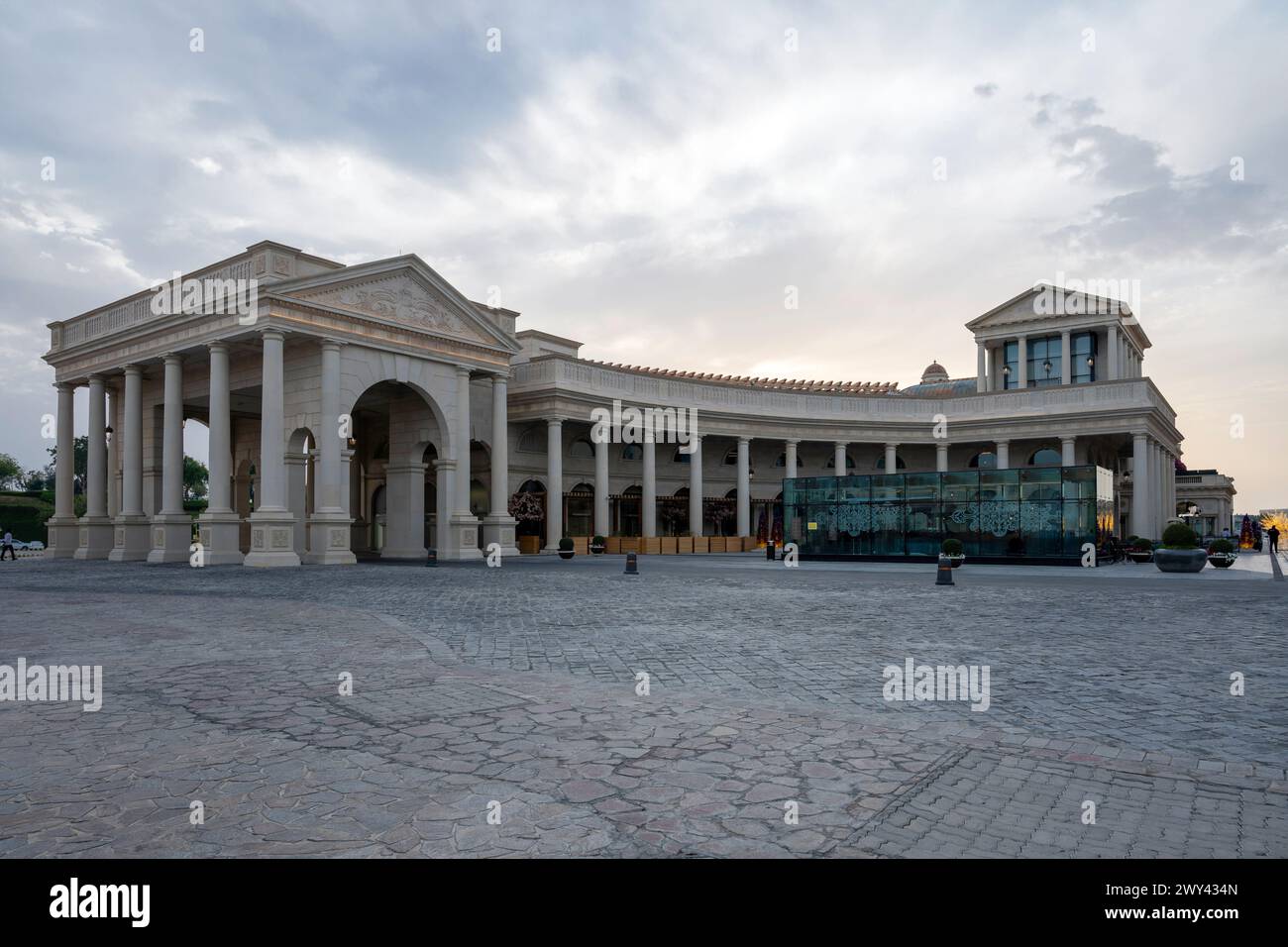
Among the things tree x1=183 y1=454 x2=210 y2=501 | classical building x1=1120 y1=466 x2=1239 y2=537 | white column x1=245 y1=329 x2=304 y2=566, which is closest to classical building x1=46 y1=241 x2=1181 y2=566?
white column x1=245 y1=329 x2=304 y2=566

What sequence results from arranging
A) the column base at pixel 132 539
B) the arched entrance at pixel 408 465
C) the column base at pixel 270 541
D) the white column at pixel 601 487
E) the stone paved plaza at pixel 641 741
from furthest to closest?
1. the white column at pixel 601 487
2. the column base at pixel 132 539
3. the arched entrance at pixel 408 465
4. the column base at pixel 270 541
5. the stone paved plaza at pixel 641 741

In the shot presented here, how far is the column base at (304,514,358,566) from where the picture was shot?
93.9ft

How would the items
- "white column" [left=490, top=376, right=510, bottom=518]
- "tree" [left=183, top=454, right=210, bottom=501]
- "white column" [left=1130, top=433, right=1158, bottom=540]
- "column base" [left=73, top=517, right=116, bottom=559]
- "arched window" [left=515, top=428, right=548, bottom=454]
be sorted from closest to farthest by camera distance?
"white column" [left=490, top=376, right=510, bottom=518], "column base" [left=73, top=517, right=116, bottom=559], "arched window" [left=515, top=428, right=548, bottom=454], "white column" [left=1130, top=433, right=1158, bottom=540], "tree" [left=183, top=454, right=210, bottom=501]

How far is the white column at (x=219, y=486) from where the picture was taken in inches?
1132

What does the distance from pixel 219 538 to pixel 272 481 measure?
3.23 m

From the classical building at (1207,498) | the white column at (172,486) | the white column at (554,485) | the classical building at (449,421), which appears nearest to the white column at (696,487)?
the classical building at (449,421)

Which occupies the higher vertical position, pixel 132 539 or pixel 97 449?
pixel 97 449

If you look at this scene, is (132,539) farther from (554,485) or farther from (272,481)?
(554,485)

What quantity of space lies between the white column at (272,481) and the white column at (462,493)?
7039mm

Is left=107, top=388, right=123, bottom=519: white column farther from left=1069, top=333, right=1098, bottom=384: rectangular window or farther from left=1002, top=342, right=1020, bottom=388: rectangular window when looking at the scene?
left=1069, top=333, right=1098, bottom=384: rectangular window

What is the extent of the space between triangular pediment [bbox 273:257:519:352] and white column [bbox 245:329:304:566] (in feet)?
6.95

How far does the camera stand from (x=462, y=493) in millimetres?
34094

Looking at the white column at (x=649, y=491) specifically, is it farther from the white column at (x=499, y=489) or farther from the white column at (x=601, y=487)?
the white column at (x=499, y=489)

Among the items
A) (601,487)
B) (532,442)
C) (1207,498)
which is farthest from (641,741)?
(1207,498)
